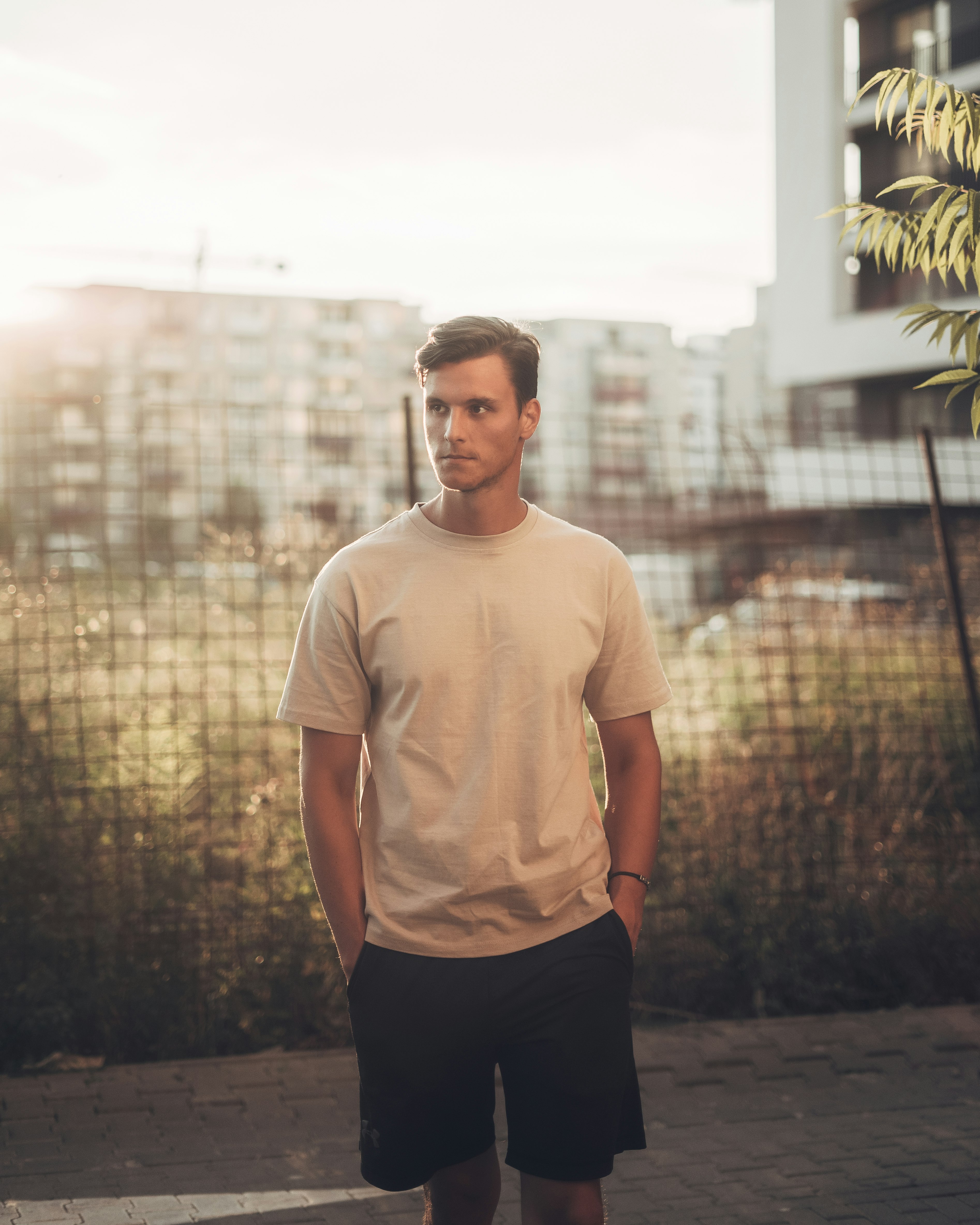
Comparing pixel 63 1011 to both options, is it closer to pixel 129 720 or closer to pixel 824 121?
pixel 129 720

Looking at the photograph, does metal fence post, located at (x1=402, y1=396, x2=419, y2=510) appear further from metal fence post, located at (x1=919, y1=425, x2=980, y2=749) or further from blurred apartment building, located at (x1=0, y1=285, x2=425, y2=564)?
metal fence post, located at (x1=919, y1=425, x2=980, y2=749)

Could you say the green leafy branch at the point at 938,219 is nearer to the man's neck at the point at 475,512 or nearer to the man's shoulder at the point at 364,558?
the man's neck at the point at 475,512

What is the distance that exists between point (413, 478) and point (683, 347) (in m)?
135

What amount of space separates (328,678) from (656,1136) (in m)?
2.50

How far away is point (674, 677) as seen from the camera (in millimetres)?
7641

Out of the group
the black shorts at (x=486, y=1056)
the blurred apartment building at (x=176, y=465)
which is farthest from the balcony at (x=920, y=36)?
the black shorts at (x=486, y=1056)

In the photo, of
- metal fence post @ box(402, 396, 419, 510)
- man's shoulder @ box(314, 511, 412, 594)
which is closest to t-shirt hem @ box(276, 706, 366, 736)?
man's shoulder @ box(314, 511, 412, 594)

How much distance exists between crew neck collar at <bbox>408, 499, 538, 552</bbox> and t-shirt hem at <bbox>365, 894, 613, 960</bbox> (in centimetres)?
76

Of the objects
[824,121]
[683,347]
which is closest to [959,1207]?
[824,121]

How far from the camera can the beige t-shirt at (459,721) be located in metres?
2.28

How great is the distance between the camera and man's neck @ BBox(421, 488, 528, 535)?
7.81ft

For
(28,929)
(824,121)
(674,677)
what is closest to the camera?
(28,929)

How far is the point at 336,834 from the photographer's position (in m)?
2.38

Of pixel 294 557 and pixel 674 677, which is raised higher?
pixel 294 557
